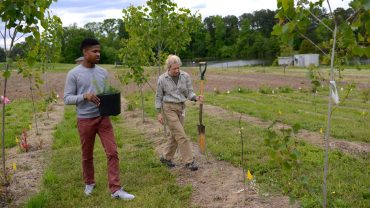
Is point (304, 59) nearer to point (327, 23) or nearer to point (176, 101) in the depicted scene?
point (176, 101)

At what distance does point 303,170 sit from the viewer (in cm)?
564

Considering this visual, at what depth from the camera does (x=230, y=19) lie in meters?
112

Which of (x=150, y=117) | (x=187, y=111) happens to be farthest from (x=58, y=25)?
(x=187, y=111)

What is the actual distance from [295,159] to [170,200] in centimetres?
234

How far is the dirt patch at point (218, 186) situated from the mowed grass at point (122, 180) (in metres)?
0.16

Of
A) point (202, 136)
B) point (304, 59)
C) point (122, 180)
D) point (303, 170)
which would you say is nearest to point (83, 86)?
point (122, 180)

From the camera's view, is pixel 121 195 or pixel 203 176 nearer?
pixel 121 195

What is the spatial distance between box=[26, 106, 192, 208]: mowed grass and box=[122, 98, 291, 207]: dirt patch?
16 centimetres

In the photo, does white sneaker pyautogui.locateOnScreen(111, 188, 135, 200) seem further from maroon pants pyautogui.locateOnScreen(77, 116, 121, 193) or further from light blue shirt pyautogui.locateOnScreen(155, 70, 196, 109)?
light blue shirt pyautogui.locateOnScreen(155, 70, 196, 109)

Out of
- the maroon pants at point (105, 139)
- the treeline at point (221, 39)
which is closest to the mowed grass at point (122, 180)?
the maroon pants at point (105, 139)

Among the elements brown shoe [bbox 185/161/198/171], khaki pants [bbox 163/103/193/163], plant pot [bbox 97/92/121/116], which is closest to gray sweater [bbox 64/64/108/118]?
plant pot [bbox 97/92/121/116]

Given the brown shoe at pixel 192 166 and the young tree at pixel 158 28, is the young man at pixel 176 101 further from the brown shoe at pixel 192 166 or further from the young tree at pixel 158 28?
the young tree at pixel 158 28

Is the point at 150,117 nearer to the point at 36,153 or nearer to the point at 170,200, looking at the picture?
the point at 36,153

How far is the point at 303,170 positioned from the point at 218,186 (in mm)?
1263
